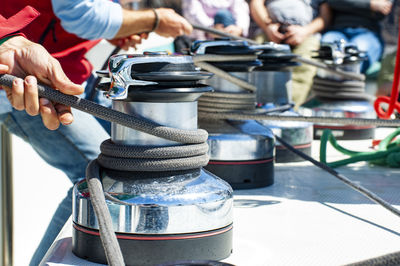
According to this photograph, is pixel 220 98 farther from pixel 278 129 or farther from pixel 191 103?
pixel 191 103

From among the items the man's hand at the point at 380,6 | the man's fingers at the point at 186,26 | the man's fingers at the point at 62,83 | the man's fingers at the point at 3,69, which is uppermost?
the man's hand at the point at 380,6

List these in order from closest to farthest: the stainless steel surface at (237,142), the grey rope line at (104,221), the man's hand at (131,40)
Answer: the grey rope line at (104,221) < the stainless steel surface at (237,142) < the man's hand at (131,40)

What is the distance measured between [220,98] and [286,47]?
0.38 meters

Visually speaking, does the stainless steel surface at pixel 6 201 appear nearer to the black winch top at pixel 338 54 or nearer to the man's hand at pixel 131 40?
the man's hand at pixel 131 40

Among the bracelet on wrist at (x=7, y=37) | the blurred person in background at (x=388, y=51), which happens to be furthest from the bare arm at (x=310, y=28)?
the bracelet on wrist at (x=7, y=37)

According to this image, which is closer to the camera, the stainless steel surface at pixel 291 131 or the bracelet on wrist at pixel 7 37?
the bracelet on wrist at pixel 7 37

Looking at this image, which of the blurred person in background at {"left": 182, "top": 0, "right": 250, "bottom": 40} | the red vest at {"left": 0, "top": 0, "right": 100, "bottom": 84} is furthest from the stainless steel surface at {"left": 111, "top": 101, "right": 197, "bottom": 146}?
the blurred person in background at {"left": 182, "top": 0, "right": 250, "bottom": 40}

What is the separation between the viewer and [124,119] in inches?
31.4

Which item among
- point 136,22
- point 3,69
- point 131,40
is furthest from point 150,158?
point 131,40

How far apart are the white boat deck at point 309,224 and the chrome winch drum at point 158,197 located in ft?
0.17

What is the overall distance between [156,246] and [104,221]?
0.25ft

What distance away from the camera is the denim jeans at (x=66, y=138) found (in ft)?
5.26

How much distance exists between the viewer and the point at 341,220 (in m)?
1.05

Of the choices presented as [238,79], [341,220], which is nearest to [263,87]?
[238,79]
